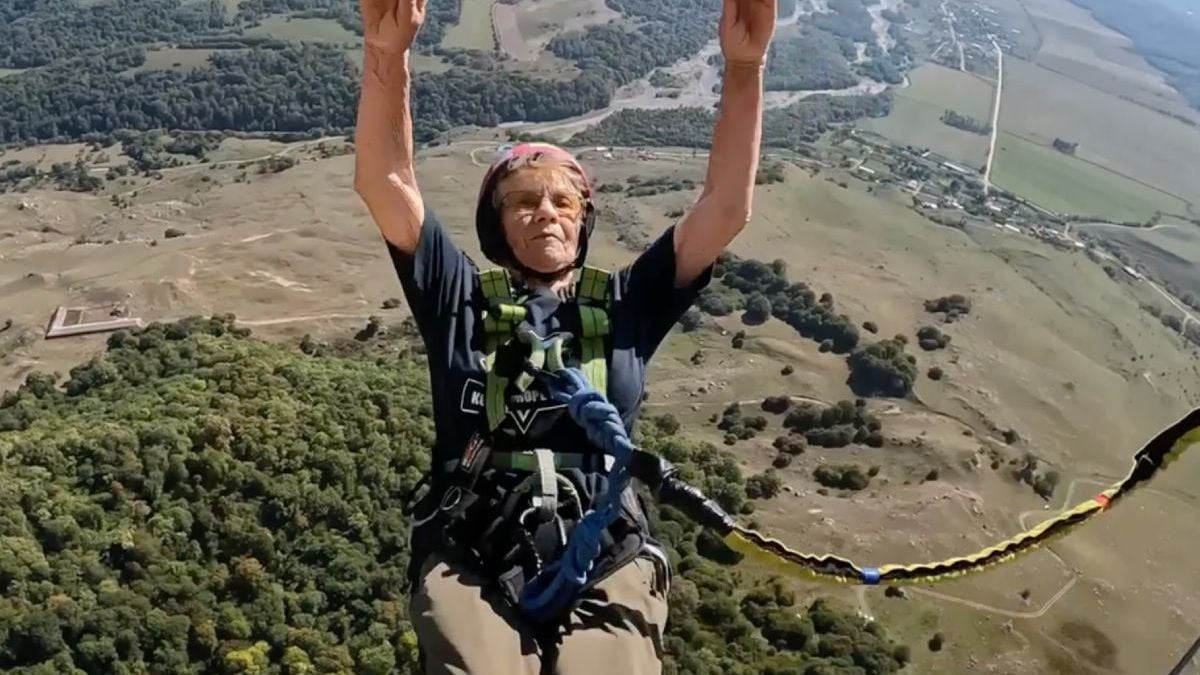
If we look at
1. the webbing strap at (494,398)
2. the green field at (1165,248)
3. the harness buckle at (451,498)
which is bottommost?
the green field at (1165,248)

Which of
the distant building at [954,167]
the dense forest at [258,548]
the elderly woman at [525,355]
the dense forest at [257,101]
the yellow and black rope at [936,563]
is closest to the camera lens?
the yellow and black rope at [936,563]

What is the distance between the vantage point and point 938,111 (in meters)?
68.8

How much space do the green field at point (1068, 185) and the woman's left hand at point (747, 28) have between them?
59.8 metres

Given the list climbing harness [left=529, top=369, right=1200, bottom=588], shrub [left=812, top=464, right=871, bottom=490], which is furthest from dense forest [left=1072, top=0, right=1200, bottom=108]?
climbing harness [left=529, top=369, right=1200, bottom=588]

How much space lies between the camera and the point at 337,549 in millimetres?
22500

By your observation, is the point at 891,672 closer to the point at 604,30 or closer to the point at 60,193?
the point at 60,193

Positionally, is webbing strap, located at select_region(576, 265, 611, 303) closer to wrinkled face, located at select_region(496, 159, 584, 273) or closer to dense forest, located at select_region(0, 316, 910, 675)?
wrinkled face, located at select_region(496, 159, 584, 273)

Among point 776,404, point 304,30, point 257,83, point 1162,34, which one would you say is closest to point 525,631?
point 776,404

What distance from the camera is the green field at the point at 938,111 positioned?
208 feet

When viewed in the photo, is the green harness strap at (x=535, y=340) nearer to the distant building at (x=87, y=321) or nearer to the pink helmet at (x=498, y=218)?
the pink helmet at (x=498, y=218)

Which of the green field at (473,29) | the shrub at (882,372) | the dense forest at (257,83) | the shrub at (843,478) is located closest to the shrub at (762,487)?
the shrub at (843,478)

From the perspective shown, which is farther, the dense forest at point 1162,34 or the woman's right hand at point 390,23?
the dense forest at point 1162,34

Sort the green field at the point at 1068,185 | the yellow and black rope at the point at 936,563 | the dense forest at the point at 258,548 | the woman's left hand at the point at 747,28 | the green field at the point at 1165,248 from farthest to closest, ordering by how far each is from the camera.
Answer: the green field at the point at 1068,185
the green field at the point at 1165,248
the dense forest at the point at 258,548
the woman's left hand at the point at 747,28
the yellow and black rope at the point at 936,563

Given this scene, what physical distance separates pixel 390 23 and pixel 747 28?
91cm
